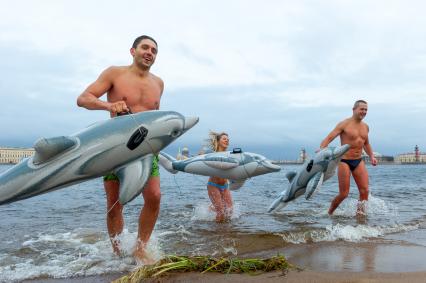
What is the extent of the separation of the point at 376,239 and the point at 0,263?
4869 mm

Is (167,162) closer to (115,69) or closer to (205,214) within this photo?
(205,214)

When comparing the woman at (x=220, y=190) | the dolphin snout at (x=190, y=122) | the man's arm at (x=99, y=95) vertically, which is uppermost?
the man's arm at (x=99, y=95)

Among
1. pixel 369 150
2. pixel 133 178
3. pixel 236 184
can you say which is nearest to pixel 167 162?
pixel 236 184

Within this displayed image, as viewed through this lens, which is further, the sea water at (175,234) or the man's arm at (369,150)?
the man's arm at (369,150)

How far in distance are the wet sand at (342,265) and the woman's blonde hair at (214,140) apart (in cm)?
361

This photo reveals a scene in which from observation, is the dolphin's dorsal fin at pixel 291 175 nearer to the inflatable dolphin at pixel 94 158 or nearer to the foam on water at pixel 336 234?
the foam on water at pixel 336 234

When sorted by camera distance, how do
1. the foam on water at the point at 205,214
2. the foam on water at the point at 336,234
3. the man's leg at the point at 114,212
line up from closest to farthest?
the man's leg at the point at 114,212, the foam on water at the point at 336,234, the foam on water at the point at 205,214

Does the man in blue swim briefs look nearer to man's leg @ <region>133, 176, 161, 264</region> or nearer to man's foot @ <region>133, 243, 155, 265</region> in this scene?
man's leg @ <region>133, 176, 161, 264</region>

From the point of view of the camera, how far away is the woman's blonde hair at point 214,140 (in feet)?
30.0

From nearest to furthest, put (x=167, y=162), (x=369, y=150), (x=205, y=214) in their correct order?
1. (x=167, y=162)
2. (x=205, y=214)
3. (x=369, y=150)

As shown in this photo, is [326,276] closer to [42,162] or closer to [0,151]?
[42,162]

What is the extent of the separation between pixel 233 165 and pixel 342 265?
9.74 ft

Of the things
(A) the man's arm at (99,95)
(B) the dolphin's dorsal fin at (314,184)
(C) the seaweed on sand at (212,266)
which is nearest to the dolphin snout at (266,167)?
(B) the dolphin's dorsal fin at (314,184)

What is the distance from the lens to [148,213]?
16.3 ft
